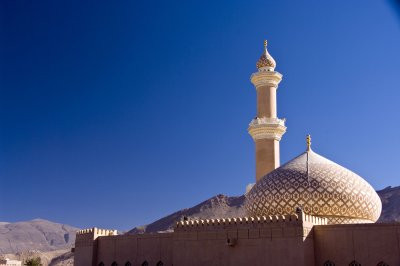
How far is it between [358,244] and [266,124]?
9101 mm

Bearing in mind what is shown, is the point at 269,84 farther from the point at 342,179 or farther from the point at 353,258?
the point at 353,258

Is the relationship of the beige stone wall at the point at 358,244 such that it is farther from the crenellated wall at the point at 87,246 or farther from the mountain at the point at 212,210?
the mountain at the point at 212,210

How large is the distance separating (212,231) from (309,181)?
377 centimetres

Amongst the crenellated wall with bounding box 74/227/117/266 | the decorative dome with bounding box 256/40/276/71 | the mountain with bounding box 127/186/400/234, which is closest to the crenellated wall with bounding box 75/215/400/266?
the crenellated wall with bounding box 74/227/117/266

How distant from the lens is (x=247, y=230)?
16.6 metres

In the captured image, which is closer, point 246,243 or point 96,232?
point 246,243

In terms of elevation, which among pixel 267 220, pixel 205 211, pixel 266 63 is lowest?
pixel 267 220

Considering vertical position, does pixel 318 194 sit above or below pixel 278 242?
above

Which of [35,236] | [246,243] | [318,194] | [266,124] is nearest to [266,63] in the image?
[266,124]

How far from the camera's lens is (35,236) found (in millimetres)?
134750

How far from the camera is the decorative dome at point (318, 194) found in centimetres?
1795

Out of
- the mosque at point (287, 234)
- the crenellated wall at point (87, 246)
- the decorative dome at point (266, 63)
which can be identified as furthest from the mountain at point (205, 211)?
the mosque at point (287, 234)

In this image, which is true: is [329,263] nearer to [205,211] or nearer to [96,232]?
[96,232]

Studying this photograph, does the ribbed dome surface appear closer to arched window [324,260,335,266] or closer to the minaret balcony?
arched window [324,260,335,266]
